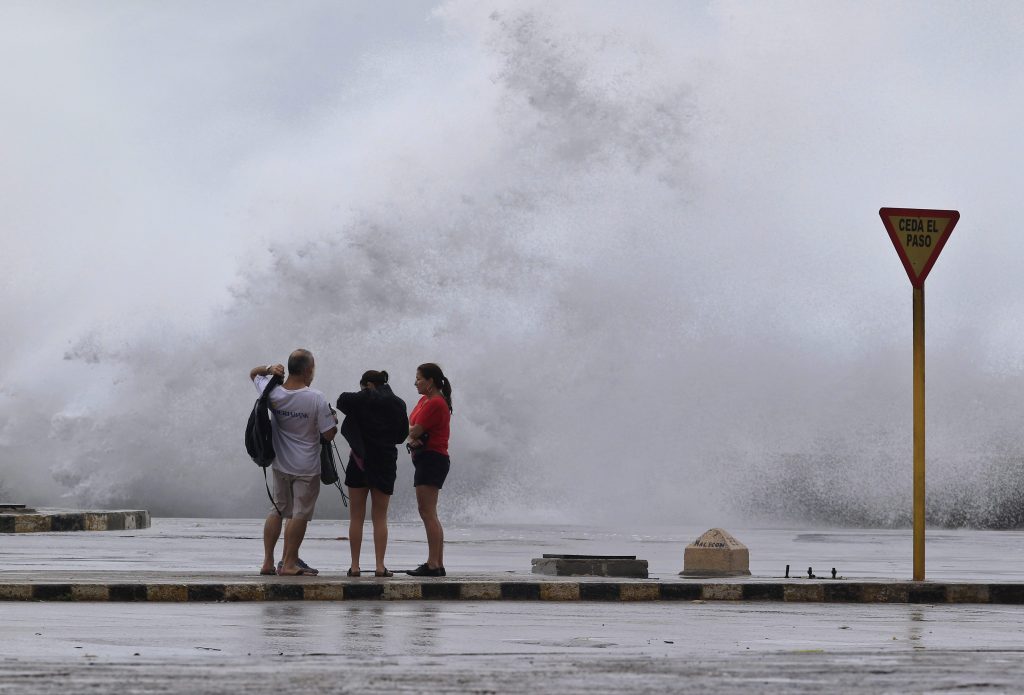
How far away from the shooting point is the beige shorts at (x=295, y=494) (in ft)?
46.7

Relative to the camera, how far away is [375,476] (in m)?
14.3

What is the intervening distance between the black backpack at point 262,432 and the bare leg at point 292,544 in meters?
0.54

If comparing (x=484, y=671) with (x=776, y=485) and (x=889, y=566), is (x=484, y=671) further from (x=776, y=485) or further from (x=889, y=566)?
(x=776, y=485)

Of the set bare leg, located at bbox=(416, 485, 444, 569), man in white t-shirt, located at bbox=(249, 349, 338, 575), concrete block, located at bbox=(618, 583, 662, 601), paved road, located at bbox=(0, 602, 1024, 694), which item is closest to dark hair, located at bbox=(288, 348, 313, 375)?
man in white t-shirt, located at bbox=(249, 349, 338, 575)

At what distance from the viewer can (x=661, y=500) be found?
5147cm

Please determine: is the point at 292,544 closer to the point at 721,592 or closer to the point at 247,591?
the point at 247,591

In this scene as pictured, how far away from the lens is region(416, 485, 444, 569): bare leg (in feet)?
47.4

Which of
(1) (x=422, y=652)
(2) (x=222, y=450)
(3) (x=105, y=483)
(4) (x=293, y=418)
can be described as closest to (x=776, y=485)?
(2) (x=222, y=450)

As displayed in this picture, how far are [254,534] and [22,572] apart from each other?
14.4 meters

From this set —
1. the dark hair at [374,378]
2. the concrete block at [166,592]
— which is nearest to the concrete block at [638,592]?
the dark hair at [374,378]

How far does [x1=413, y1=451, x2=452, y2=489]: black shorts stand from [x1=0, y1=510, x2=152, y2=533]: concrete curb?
44.9 ft

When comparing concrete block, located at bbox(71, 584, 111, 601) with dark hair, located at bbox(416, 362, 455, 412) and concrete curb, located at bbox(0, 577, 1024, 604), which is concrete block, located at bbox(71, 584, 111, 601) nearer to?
concrete curb, located at bbox(0, 577, 1024, 604)

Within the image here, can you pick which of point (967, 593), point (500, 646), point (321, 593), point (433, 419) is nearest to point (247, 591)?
point (321, 593)

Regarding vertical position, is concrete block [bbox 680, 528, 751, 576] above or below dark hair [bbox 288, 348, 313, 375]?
below
